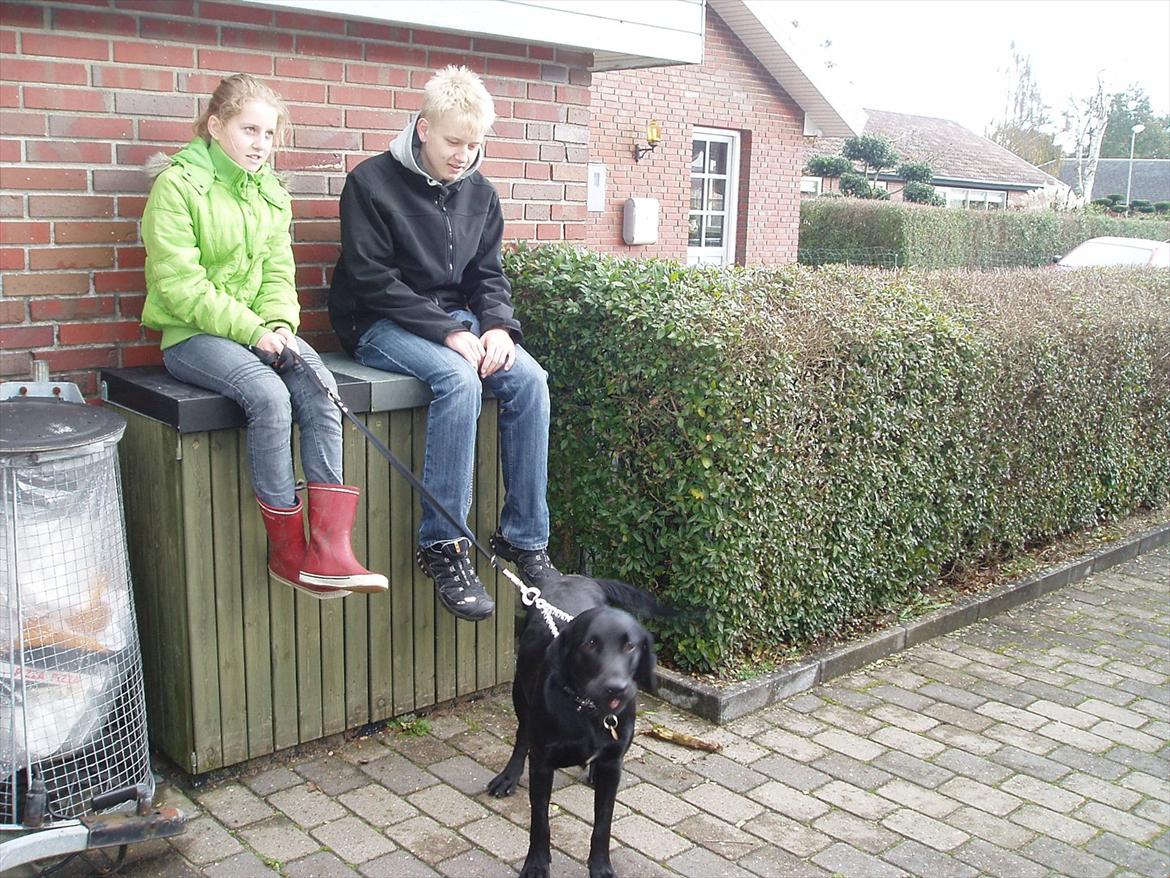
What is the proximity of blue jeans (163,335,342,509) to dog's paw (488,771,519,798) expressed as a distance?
1099 mm

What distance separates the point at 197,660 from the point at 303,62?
7.57 feet

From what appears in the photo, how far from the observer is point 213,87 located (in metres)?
4.16

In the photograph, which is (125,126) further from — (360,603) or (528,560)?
(528,560)

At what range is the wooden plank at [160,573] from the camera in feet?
11.7

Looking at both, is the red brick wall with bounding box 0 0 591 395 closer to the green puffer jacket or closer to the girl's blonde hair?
the green puffer jacket

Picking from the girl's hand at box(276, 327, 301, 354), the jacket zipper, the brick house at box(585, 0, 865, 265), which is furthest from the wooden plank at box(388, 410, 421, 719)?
the brick house at box(585, 0, 865, 265)

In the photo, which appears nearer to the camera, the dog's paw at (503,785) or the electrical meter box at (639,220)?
the dog's paw at (503,785)

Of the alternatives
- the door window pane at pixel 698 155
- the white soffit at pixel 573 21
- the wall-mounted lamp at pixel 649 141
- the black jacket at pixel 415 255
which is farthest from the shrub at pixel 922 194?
the black jacket at pixel 415 255

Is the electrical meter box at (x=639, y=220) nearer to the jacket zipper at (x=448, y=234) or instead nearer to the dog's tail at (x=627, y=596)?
the jacket zipper at (x=448, y=234)

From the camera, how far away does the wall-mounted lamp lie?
49.8ft

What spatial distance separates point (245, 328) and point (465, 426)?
0.80 m

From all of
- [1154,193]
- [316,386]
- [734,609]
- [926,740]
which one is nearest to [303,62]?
[316,386]

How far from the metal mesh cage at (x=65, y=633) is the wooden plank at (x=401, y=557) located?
0.94 metres

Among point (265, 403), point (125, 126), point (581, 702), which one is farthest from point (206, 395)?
point (581, 702)
